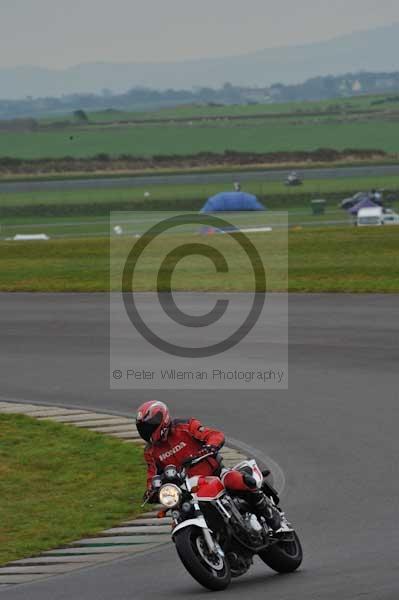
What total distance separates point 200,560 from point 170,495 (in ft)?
1.80

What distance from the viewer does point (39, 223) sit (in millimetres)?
87812

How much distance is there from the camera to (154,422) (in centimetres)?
1084

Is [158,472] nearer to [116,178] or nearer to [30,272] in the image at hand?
[30,272]

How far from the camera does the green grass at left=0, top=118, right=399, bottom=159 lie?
6373 inches

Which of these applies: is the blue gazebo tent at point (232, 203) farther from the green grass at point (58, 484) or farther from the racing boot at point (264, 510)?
the racing boot at point (264, 510)

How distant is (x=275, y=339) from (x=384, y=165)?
99822mm

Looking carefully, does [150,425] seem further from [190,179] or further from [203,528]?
[190,179]

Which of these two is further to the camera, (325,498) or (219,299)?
(219,299)

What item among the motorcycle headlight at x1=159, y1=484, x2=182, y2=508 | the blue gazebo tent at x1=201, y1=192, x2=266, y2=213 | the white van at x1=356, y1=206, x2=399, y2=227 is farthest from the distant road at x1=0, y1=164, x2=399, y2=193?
the motorcycle headlight at x1=159, y1=484, x2=182, y2=508

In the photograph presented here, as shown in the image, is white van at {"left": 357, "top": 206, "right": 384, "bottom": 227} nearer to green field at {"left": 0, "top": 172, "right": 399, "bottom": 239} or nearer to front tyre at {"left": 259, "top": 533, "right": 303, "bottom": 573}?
green field at {"left": 0, "top": 172, "right": 399, "bottom": 239}

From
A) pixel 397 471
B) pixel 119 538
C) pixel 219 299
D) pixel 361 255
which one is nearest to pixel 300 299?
pixel 219 299

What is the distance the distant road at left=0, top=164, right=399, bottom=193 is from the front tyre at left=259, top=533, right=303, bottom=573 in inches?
3988

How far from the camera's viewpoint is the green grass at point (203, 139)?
162 metres

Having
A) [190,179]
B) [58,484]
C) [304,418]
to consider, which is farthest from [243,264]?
[190,179]
